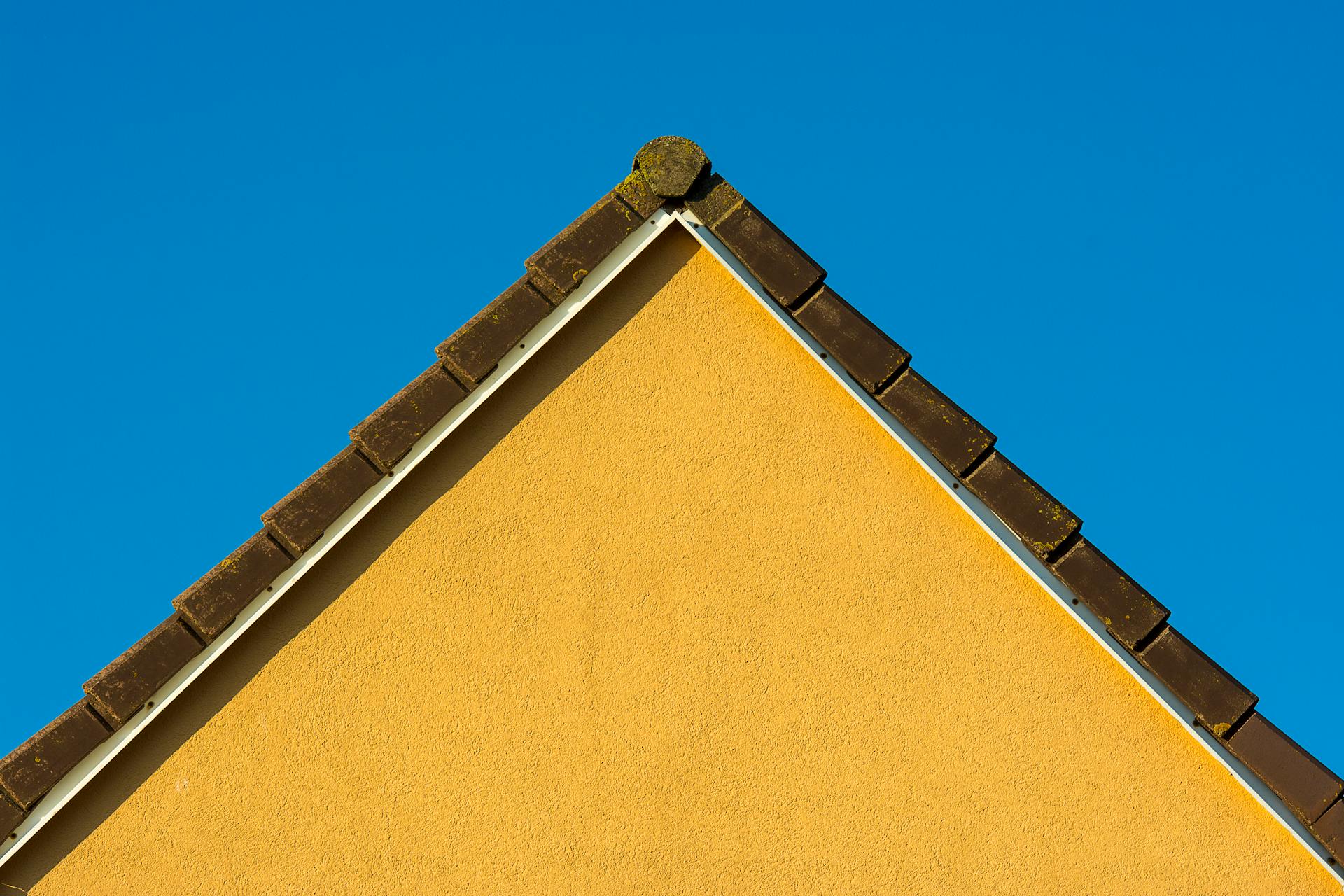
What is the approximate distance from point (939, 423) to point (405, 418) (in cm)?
207

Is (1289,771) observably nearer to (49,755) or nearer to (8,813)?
(49,755)

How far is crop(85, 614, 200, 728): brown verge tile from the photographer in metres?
5.25

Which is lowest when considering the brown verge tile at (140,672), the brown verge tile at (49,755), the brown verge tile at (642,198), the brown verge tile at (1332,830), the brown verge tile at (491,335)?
the brown verge tile at (49,755)

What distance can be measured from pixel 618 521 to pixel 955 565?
136cm

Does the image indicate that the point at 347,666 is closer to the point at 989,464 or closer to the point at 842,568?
the point at 842,568

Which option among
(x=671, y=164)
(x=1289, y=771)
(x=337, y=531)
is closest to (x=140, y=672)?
(x=337, y=531)

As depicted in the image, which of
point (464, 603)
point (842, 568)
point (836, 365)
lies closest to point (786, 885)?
point (842, 568)

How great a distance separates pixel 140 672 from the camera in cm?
527

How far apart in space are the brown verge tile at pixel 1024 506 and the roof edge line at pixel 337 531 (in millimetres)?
1618

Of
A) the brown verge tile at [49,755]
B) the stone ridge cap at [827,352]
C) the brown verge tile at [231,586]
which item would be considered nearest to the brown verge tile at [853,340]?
the stone ridge cap at [827,352]

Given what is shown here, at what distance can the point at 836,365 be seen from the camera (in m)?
5.53

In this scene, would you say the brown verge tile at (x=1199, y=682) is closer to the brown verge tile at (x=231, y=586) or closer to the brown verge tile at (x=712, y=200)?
the brown verge tile at (x=712, y=200)

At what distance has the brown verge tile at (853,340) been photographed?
5441 millimetres

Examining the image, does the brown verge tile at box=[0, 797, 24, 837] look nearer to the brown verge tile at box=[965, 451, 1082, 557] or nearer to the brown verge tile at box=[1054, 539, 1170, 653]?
the brown verge tile at box=[965, 451, 1082, 557]
